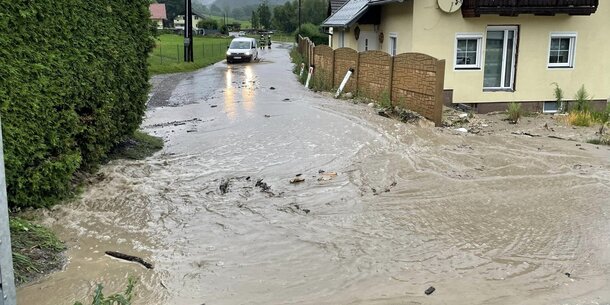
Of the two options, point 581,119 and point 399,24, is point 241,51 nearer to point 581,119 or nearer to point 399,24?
point 399,24

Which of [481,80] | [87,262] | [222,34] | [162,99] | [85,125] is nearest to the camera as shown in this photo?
[87,262]

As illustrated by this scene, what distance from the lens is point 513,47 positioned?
16.2 m

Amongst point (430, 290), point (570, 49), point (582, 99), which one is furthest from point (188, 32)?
point (430, 290)

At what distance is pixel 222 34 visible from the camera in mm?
93438

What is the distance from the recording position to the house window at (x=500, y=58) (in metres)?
16.1

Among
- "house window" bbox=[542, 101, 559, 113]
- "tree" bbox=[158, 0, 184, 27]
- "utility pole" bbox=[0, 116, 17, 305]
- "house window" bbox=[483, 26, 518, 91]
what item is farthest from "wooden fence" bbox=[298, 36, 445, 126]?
"tree" bbox=[158, 0, 184, 27]

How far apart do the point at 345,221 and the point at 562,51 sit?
42.6 feet

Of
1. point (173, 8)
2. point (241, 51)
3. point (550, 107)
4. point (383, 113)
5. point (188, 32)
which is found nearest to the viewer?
point (383, 113)

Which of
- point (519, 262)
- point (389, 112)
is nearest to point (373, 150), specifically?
point (389, 112)

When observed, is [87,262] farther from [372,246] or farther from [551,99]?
[551,99]

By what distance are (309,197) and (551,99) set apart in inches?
474

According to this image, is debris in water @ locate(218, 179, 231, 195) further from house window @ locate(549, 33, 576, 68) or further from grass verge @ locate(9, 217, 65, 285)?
house window @ locate(549, 33, 576, 68)

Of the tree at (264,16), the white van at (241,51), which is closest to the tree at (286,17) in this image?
the tree at (264,16)

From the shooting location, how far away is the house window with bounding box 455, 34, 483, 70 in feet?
52.2
